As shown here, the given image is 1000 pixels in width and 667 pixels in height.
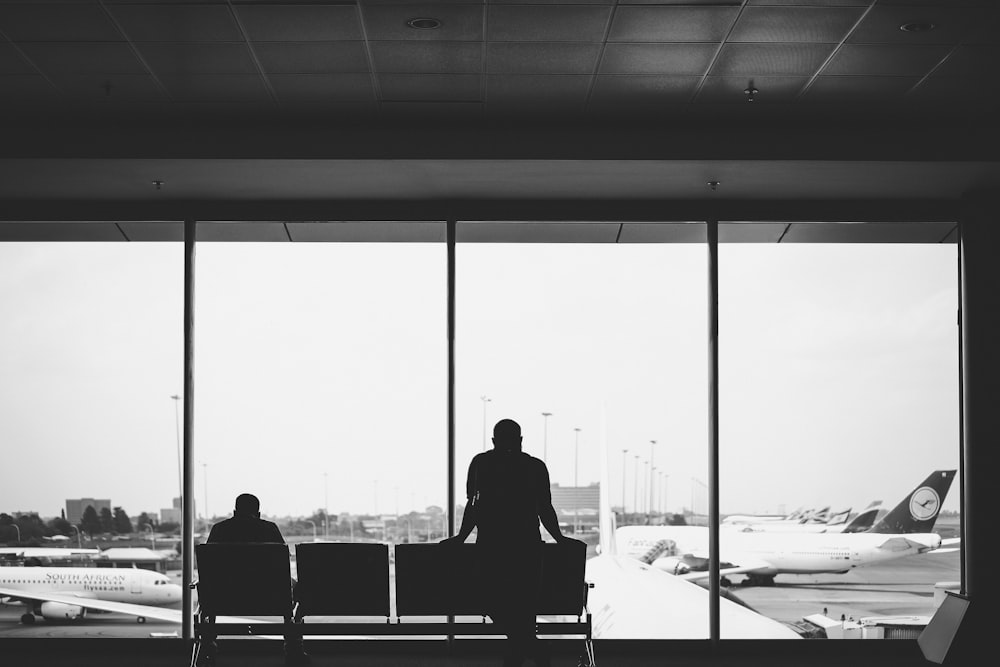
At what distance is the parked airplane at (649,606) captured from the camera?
24.1ft

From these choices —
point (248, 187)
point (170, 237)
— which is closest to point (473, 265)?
point (248, 187)

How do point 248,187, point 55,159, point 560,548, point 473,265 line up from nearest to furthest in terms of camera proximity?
point 560,548, point 55,159, point 248,187, point 473,265

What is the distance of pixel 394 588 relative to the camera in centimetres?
592

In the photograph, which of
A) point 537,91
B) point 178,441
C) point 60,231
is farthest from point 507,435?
point 60,231

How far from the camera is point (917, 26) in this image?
4.97 meters

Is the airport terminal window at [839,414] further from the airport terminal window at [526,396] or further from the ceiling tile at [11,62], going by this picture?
the ceiling tile at [11,62]

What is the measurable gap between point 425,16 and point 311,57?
82 centimetres

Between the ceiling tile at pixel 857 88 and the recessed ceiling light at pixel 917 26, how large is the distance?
724 millimetres

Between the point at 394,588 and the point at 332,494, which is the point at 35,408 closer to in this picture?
the point at 332,494

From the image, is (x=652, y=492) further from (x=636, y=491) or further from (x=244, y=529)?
(x=244, y=529)

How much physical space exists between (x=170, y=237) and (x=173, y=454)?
168 centimetres

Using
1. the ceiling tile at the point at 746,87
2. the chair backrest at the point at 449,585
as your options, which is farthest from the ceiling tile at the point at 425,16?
the chair backrest at the point at 449,585

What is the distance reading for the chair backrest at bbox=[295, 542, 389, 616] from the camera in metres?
5.84

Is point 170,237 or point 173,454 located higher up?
point 170,237
